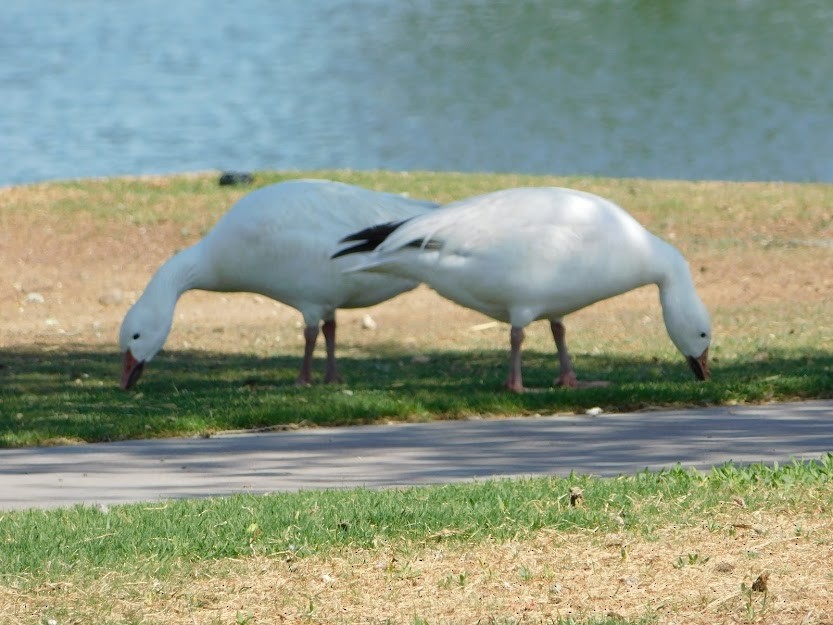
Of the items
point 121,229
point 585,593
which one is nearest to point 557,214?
point 585,593

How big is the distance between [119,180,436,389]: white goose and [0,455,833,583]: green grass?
3.70m

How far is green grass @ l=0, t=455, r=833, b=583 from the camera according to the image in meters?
5.66

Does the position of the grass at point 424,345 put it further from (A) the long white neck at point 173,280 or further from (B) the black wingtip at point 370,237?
(B) the black wingtip at point 370,237

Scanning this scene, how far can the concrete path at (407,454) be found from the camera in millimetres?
6969

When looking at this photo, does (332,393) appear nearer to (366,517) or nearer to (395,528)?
(366,517)

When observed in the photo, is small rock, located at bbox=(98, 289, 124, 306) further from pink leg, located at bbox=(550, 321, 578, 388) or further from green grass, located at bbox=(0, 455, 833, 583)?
green grass, located at bbox=(0, 455, 833, 583)

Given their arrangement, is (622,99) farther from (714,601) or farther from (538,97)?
(714,601)

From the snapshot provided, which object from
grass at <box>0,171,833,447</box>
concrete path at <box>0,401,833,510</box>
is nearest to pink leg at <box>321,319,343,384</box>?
grass at <box>0,171,833,447</box>

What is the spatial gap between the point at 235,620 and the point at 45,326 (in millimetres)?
9656

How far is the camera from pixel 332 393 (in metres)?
9.12

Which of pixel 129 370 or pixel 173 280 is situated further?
pixel 173 280

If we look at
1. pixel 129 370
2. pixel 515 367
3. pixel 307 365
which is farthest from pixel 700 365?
pixel 129 370

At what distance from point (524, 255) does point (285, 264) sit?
1772mm

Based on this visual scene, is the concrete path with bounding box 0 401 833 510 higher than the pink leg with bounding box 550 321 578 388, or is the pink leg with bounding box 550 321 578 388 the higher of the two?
the pink leg with bounding box 550 321 578 388
